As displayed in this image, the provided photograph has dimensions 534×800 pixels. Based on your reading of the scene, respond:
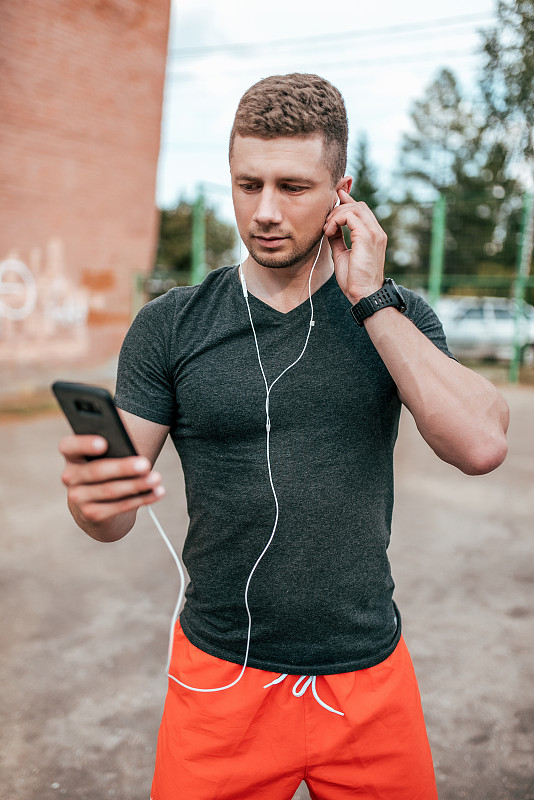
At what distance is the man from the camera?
141 cm

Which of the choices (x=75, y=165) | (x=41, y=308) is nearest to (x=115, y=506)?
(x=41, y=308)

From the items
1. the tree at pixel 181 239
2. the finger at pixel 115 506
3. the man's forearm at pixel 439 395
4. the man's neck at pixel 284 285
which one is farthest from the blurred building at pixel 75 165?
the tree at pixel 181 239

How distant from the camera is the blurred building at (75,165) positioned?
358 inches

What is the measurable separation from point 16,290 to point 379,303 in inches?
349

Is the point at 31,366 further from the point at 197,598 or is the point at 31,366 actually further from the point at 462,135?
the point at 462,135

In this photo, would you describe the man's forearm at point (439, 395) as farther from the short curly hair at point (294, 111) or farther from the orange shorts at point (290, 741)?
the orange shorts at point (290, 741)

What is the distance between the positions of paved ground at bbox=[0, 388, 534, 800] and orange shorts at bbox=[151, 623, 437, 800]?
3.65ft

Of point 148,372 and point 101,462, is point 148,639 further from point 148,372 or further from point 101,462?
point 101,462

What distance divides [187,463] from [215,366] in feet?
0.77

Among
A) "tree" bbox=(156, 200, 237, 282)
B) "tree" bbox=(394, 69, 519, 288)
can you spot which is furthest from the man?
"tree" bbox=(156, 200, 237, 282)

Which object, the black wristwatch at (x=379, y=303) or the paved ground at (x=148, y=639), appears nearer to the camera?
the black wristwatch at (x=379, y=303)

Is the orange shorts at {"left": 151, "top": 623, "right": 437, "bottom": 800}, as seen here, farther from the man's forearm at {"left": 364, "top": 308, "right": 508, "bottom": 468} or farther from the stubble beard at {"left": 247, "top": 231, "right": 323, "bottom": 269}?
the stubble beard at {"left": 247, "top": 231, "right": 323, "bottom": 269}

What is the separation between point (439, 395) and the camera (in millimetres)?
1360

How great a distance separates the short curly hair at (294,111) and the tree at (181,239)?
1144 inches
